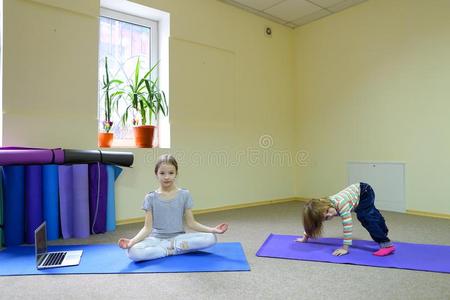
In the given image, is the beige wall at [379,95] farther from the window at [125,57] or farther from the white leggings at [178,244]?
the white leggings at [178,244]

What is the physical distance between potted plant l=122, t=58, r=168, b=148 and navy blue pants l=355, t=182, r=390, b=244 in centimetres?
211

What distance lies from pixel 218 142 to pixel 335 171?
5.15ft

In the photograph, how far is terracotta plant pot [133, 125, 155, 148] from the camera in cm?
358

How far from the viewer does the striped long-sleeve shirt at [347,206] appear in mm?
2264

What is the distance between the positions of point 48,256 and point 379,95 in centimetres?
366

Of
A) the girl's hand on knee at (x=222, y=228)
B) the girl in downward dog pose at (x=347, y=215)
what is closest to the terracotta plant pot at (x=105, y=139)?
the girl's hand on knee at (x=222, y=228)

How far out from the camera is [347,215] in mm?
2279

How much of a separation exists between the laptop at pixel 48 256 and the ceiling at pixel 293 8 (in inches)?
128

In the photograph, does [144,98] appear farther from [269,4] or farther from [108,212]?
[269,4]

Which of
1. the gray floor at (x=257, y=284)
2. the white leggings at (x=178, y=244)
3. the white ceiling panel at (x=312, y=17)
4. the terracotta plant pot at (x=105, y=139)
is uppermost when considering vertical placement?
the white ceiling panel at (x=312, y=17)

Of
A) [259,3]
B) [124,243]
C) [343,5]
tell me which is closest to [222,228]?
[124,243]

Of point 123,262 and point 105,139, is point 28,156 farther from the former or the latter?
point 123,262

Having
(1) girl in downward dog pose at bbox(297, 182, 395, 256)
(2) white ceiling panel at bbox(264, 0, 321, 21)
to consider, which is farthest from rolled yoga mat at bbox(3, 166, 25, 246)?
(2) white ceiling panel at bbox(264, 0, 321, 21)

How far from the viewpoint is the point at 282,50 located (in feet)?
16.0
